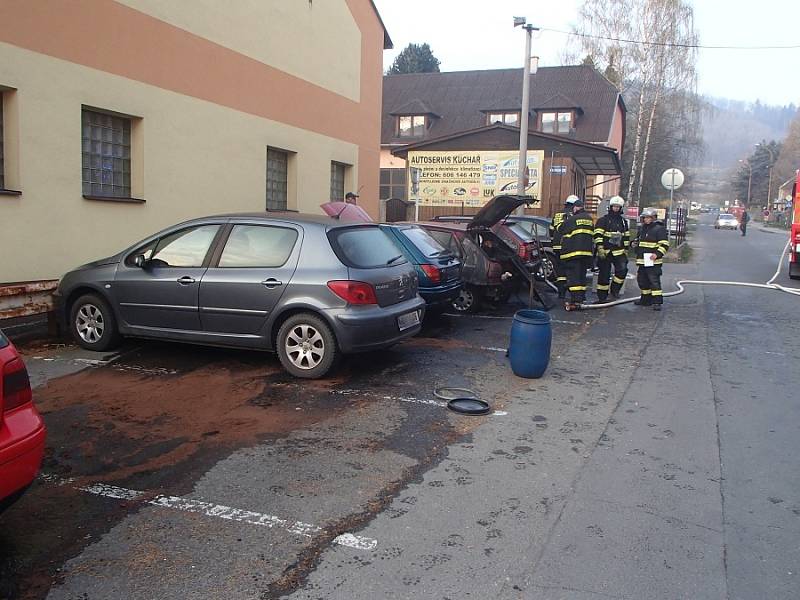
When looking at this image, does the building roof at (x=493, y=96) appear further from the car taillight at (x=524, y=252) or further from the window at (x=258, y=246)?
the window at (x=258, y=246)

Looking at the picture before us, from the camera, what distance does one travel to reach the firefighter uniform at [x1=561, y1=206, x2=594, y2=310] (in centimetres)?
1159

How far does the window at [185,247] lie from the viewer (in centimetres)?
731

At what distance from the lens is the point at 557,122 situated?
38.9m

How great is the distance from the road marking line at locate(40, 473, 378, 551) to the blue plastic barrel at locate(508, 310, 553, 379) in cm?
380

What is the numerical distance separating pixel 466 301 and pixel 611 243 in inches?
130

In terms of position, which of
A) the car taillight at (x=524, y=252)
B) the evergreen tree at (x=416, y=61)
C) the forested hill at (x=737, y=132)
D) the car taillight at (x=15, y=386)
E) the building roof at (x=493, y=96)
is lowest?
the car taillight at (x=15, y=386)

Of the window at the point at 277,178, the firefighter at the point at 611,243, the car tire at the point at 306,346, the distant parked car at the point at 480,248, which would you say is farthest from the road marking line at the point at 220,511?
the window at the point at 277,178

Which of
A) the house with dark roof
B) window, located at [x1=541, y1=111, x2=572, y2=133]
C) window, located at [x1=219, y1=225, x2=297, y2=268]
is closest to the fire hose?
window, located at [x1=219, y1=225, x2=297, y2=268]

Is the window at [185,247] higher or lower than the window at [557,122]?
lower

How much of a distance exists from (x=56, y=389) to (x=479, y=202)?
24570 mm

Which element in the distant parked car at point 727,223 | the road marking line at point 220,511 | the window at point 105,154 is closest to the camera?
the road marking line at point 220,511

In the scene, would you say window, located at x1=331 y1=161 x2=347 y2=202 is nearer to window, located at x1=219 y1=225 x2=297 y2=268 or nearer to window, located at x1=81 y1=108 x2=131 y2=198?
window, located at x1=81 y1=108 x2=131 y2=198

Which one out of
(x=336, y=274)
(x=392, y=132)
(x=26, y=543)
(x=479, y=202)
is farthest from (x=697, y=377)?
(x=392, y=132)

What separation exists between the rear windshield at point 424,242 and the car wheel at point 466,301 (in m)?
1.36
